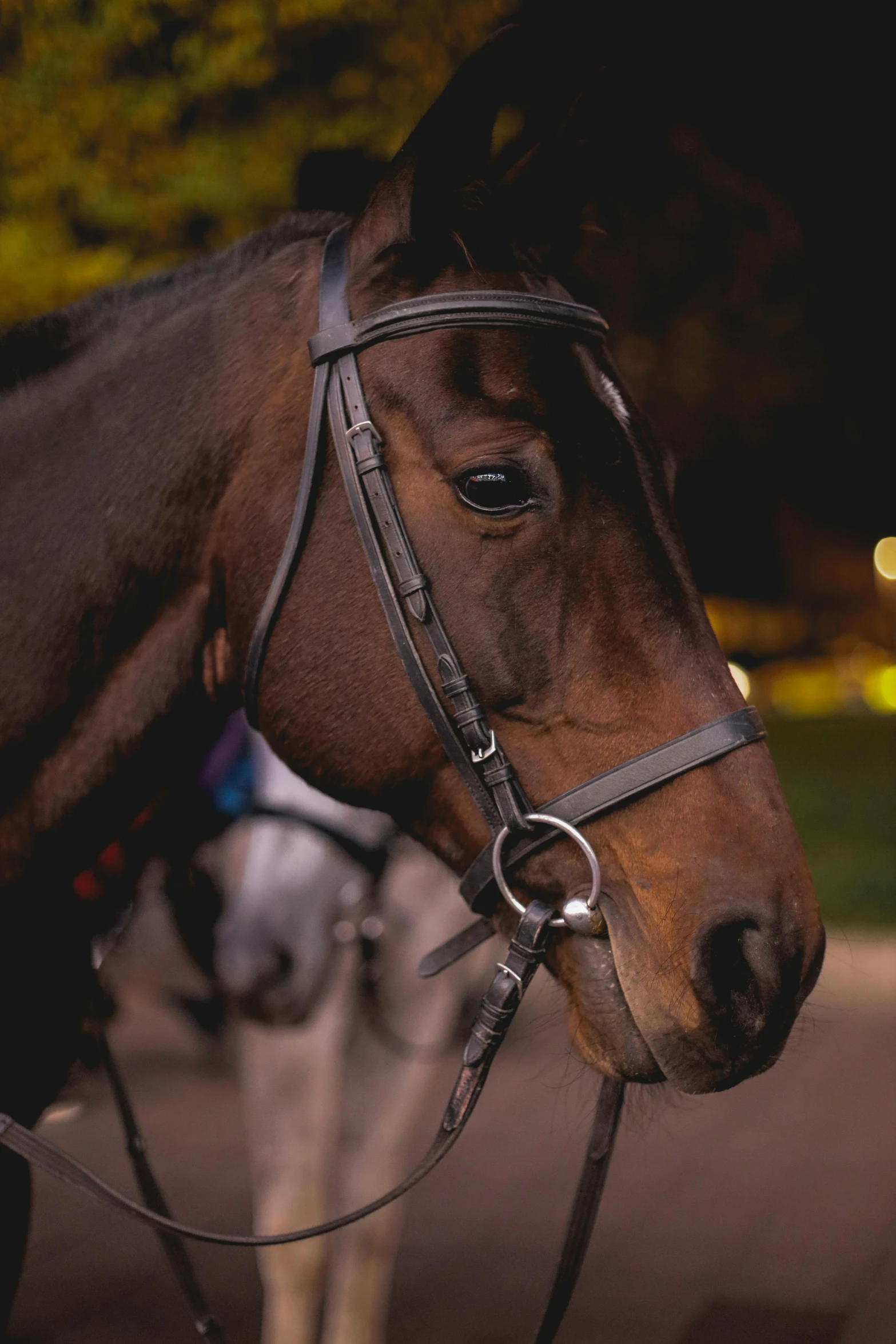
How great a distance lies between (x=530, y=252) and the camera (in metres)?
1.76

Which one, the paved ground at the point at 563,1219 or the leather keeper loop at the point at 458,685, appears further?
the paved ground at the point at 563,1219

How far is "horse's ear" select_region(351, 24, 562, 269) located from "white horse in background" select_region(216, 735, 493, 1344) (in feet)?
5.33

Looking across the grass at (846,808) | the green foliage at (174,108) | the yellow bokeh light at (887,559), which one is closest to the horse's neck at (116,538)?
the green foliage at (174,108)

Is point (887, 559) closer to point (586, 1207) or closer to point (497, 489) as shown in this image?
point (586, 1207)

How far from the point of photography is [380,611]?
1574 millimetres

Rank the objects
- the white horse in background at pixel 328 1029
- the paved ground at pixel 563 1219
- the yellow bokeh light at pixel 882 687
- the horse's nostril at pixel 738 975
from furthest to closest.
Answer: the yellow bokeh light at pixel 882 687 → the paved ground at pixel 563 1219 → the white horse in background at pixel 328 1029 → the horse's nostril at pixel 738 975

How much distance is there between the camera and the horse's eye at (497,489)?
1.50 metres

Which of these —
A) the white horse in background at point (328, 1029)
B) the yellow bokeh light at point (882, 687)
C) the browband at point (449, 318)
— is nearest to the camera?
the browband at point (449, 318)

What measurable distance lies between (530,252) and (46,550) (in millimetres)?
861

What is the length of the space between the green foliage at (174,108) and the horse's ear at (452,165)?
6.50 feet

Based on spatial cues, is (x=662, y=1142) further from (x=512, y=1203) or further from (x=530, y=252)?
(x=530, y=252)

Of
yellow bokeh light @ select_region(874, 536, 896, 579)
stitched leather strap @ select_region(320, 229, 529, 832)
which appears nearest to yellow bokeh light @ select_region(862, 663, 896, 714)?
yellow bokeh light @ select_region(874, 536, 896, 579)

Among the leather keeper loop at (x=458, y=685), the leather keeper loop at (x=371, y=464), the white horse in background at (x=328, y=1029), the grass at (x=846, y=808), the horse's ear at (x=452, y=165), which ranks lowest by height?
the grass at (x=846, y=808)

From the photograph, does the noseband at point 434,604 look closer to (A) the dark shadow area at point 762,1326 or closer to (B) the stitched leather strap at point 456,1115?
(B) the stitched leather strap at point 456,1115
